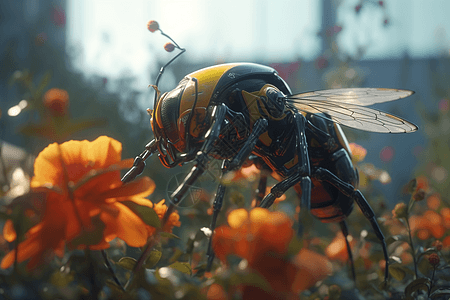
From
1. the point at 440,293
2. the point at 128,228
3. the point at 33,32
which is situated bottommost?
the point at 440,293

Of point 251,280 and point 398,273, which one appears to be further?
point 398,273

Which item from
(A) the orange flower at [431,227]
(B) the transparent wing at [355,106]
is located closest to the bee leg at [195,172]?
(B) the transparent wing at [355,106]

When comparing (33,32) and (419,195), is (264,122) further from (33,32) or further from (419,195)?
(33,32)

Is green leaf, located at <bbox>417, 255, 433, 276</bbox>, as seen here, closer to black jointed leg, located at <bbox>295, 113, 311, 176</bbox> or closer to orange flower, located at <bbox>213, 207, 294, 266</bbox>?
black jointed leg, located at <bbox>295, 113, 311, 176</bbox>

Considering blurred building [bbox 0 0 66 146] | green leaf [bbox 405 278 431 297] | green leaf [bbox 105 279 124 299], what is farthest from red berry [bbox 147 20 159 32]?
blurred building [bbox 0 0 66 146]

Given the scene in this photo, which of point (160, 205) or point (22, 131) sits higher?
point (22, 131)

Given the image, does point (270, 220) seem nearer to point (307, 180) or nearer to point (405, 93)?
point (307, 180)

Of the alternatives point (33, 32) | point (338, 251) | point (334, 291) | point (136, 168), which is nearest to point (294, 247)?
point (334, 291)

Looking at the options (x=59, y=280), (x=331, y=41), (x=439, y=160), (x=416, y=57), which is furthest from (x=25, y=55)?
(x=416, y=57)
